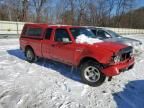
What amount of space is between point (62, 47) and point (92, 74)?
1521 mm

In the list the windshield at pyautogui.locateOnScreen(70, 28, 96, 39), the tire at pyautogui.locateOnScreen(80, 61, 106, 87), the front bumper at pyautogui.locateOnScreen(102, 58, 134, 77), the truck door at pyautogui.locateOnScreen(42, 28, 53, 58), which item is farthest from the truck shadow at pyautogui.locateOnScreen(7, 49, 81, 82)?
the windshield at pyautogui.locateOnScreen(70, 28, 96, 39)

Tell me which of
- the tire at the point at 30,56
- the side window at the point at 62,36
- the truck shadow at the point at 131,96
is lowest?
the truck shadow at the point at 131,96

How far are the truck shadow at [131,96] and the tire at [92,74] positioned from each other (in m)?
0.68

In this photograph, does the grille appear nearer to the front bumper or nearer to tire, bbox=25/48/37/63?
the front bumper

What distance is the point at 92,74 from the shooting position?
20.3ft

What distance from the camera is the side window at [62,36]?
6.81 meters

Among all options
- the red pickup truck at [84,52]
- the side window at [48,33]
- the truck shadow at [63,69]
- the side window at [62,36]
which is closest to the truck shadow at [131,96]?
the red pickup truck at [84,52]

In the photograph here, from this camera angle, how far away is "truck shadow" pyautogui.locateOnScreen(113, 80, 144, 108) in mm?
4957

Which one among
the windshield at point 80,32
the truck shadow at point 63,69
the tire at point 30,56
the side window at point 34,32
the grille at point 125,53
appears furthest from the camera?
the tire at point 30,56

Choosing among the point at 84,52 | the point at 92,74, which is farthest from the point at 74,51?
the point at 92,74

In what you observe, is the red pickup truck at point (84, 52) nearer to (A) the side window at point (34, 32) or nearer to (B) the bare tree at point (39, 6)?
→ (A) the side window at point (34, 32)

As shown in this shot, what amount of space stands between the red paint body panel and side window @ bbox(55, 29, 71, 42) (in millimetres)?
121

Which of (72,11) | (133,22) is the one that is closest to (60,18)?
(72,11)

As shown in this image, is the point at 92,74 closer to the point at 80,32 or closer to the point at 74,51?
the point at 74,51
